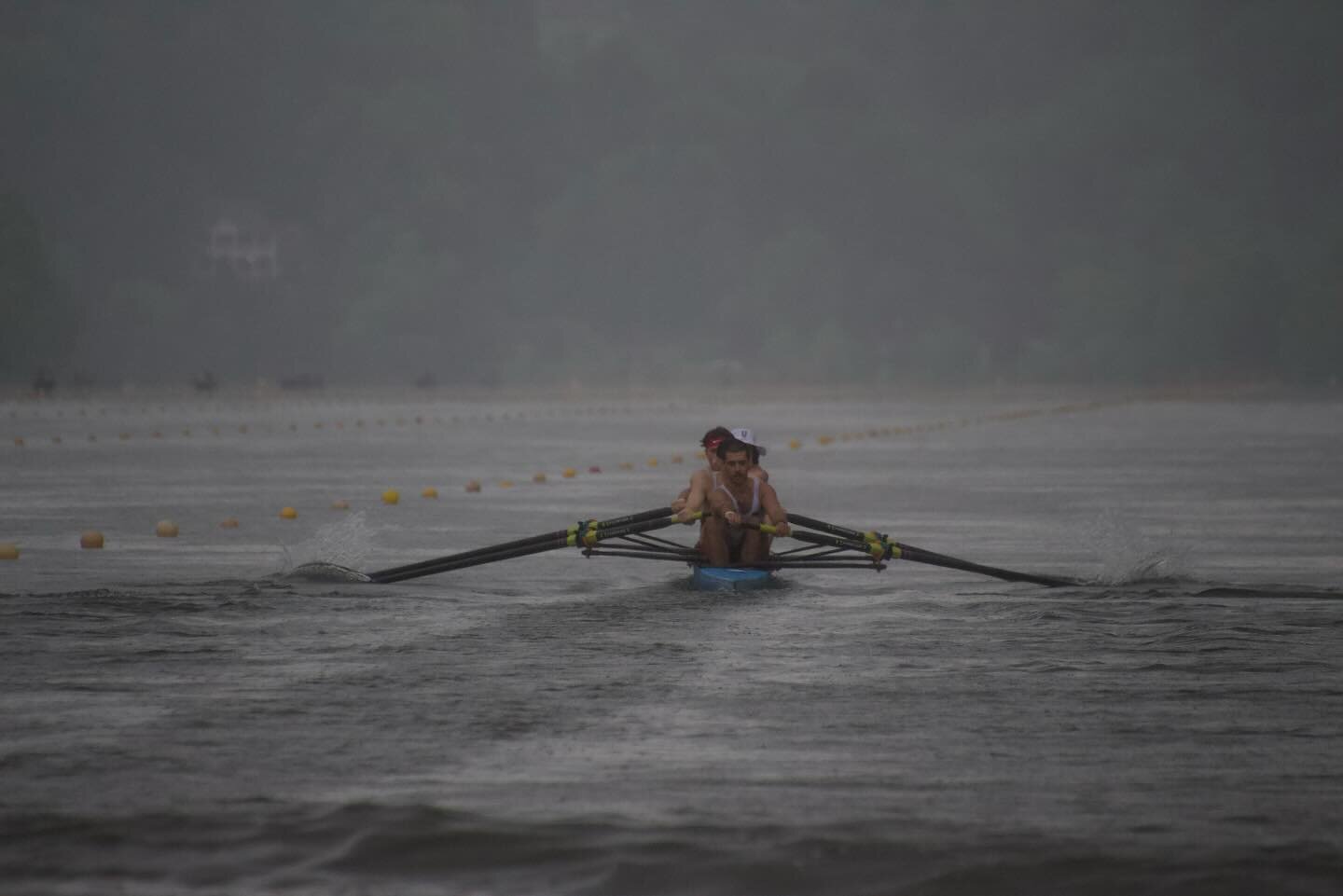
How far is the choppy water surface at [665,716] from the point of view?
6.91 meters

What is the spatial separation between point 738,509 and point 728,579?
34.6 inches

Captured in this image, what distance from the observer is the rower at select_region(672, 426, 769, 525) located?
50.4 feet

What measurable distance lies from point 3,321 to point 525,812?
10726 centimetres

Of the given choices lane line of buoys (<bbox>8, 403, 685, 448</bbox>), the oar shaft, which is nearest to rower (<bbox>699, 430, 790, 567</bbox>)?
the oar shaft

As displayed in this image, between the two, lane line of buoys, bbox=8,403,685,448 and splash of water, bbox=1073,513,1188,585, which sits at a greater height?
lane line of buoys, bbox=8,403,685,448

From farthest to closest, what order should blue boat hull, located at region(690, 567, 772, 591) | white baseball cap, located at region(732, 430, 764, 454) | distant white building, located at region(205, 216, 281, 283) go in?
distant white building, located at region(205, 216, 281, 283)
white baseball cap, located at region(732, 430, 764, 454)
blue boat hull, located at region(690, 567, 772, 591)

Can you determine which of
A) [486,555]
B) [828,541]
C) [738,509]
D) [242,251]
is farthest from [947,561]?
[242,251]

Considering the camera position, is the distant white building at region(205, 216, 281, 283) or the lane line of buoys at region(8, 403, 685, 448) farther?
the distant white building at region(205, 216, 281, 283)

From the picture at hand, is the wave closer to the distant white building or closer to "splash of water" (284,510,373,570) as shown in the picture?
"splash of water" (284,510,373,570)

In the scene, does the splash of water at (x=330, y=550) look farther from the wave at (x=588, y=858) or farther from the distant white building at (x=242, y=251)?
the distant white building at (x=242, y=251)

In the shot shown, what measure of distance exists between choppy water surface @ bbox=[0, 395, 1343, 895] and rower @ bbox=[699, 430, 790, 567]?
0.62 m

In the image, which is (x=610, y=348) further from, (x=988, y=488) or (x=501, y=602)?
(x=501, y=602)

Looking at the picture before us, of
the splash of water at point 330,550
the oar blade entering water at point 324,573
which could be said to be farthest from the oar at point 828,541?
the splash of water at point 330,550

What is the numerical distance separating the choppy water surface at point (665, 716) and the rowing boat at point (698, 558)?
19 cm
